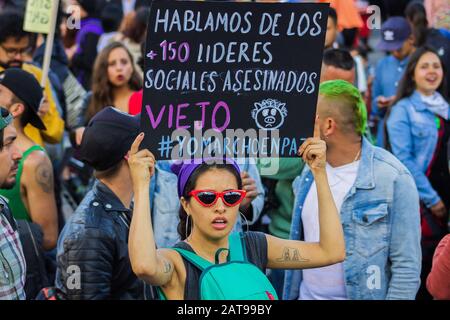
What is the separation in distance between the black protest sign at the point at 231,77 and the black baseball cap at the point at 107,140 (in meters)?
0.72

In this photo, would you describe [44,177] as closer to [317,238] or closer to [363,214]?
[317,238]

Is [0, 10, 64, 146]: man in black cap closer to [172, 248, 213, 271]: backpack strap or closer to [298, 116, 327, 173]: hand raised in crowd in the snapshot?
[298, 116, 327, 173]: hand raised in crowd

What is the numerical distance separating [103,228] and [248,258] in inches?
32.4

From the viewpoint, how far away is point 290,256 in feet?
14.6

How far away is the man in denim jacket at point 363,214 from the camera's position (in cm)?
520

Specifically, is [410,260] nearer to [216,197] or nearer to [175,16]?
[216,197]

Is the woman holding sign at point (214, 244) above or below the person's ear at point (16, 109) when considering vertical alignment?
below

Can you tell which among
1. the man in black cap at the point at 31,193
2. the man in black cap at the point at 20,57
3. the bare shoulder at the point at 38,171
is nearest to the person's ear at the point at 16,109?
the man in black cap at the point at 31,193

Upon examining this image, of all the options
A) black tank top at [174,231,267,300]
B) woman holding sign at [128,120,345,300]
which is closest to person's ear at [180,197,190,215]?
woman holding sign at [128,120,345,300]

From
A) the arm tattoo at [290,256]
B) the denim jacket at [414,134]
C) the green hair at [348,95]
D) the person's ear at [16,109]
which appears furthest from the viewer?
the denim jacket at [414,134]

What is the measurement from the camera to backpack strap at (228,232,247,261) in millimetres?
4227

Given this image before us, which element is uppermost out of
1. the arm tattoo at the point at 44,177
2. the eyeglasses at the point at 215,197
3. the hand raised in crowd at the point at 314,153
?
the hand raised in crowd at the point at 314,153

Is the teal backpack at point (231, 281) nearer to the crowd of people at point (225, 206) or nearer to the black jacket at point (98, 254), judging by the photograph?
the crowd of people at point (225, 206)
